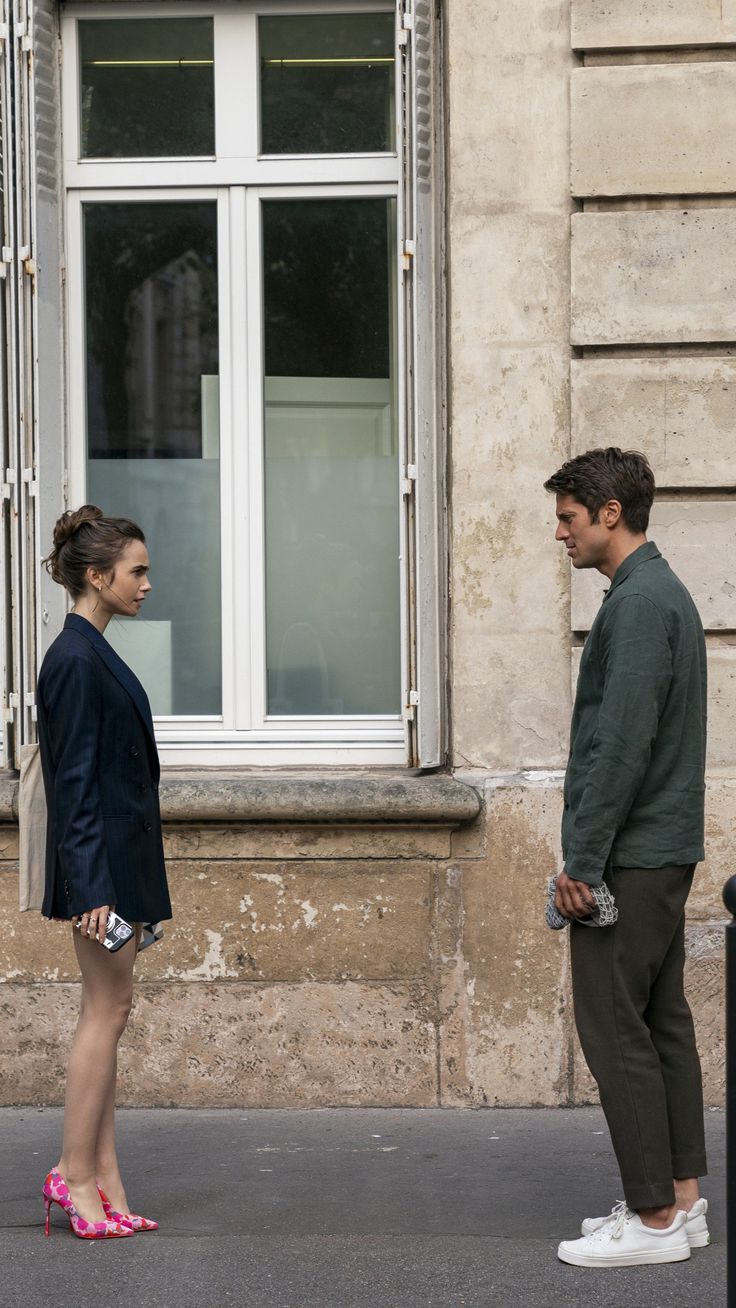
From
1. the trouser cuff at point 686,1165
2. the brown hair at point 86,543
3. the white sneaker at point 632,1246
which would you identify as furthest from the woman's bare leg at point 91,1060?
the trouser cuff at point 686,1165

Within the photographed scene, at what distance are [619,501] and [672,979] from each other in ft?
3.98

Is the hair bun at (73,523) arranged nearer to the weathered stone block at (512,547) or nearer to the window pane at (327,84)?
the weathered stone block at (512,547)

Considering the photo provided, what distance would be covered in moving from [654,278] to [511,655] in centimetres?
140

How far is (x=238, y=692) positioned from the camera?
5.90m

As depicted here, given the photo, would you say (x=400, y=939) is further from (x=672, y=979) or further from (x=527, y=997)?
(x=672, y=979)

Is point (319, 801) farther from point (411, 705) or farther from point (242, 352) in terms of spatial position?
point (242, 352)

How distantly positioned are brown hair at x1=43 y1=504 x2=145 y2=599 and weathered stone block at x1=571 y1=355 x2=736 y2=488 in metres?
1.99

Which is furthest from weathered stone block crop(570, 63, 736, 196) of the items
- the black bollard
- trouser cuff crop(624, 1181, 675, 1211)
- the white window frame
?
the black bollard

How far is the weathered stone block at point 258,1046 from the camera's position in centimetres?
539

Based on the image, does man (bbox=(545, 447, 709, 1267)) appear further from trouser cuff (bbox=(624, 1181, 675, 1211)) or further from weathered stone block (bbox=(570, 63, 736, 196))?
weathered stone block (bbox=(570, 63, 736, 196))

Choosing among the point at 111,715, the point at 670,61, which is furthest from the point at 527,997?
the point at 670,61

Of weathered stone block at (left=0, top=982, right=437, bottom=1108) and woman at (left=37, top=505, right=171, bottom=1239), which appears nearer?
woman at (left=37, top=505, right=171, bottom=1239)

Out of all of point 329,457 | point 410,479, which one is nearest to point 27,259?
point 329,457

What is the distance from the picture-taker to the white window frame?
584 centimetres
